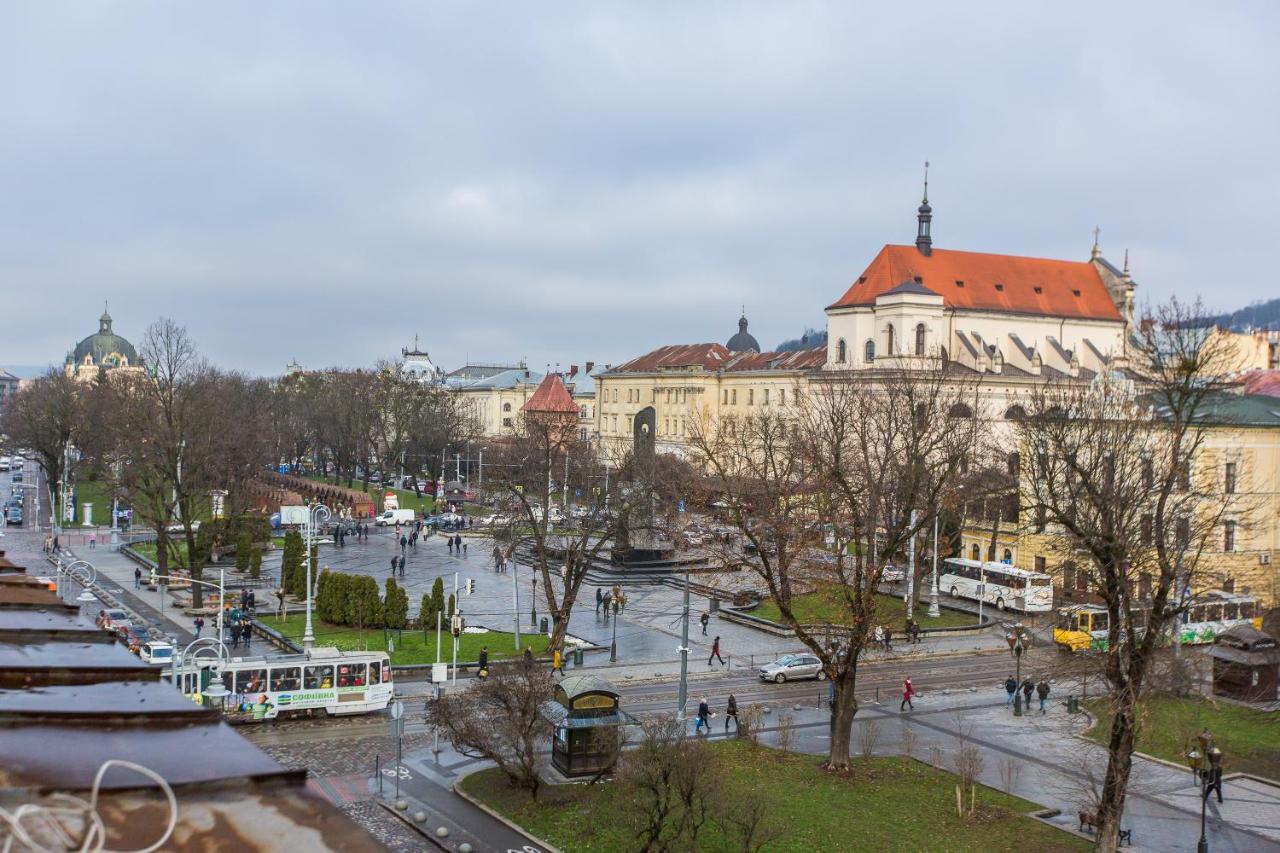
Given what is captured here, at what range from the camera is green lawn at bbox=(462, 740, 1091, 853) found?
20578 mm

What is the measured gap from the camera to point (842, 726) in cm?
2505

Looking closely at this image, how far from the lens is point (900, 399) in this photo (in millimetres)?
49562

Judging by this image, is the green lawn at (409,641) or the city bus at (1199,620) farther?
the city bus at (1199,620)

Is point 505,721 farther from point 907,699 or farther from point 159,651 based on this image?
point 159,651

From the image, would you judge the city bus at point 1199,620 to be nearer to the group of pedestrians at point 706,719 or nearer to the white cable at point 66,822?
the group of pedestrians at point 706,719

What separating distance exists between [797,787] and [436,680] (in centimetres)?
1188

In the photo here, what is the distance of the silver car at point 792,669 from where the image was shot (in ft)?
118

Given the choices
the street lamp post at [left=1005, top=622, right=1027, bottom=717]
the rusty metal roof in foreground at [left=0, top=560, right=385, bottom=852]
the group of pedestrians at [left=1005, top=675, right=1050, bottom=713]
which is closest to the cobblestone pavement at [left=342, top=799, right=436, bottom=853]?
the rusty metal roof in foreground at [left=0, top=560, right=385, bottom=852]

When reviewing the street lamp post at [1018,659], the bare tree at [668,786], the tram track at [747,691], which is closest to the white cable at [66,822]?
the bare tree at [668,786]

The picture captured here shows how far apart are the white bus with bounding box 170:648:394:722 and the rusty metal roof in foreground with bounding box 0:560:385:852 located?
26766 millimetres

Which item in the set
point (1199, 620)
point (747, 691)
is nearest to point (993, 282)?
point (1199, 620)

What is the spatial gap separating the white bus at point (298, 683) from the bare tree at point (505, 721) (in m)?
7.23

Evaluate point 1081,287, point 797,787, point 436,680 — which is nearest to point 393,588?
point 436,680

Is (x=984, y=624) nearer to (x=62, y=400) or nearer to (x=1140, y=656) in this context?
(x=1140, y=656)
